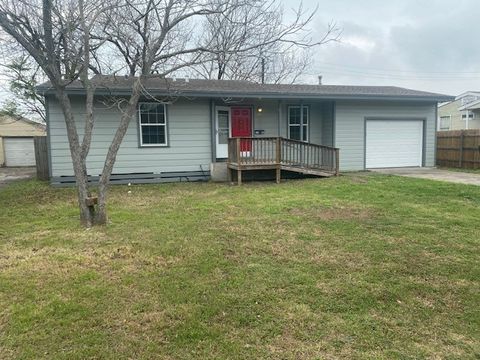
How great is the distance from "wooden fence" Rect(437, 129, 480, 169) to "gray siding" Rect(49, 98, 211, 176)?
1083 centimetres

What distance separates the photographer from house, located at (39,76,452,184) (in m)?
11.7

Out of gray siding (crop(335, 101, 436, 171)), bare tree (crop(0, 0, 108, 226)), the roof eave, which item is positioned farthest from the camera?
gray siding (crop(335, 101, 436, 171))

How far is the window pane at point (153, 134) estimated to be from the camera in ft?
40.9

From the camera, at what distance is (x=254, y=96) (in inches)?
491

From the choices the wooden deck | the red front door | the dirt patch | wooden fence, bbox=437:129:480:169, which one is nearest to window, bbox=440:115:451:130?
wooden fence, bbox=437:129:480:169

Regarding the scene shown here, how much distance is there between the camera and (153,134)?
12.5 m

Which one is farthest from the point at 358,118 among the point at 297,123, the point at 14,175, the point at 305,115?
the point at 14,175

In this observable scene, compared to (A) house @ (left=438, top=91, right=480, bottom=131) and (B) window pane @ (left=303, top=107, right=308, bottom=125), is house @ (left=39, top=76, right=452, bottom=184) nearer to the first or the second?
(B) window pane @ (left=303, top=107, right=308, bottom=125)

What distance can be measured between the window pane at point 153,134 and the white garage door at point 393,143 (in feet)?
25.9

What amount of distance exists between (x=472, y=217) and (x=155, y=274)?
535cm

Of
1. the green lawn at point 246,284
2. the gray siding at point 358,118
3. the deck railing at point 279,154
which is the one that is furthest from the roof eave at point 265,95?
the green lawn at point 246,284

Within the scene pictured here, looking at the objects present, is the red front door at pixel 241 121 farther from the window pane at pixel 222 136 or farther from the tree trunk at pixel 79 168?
the tree trunk at pixel 79 168

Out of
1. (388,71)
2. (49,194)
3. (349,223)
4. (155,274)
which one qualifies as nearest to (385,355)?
(155,274)

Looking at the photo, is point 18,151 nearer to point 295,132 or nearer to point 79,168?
point 295,132
